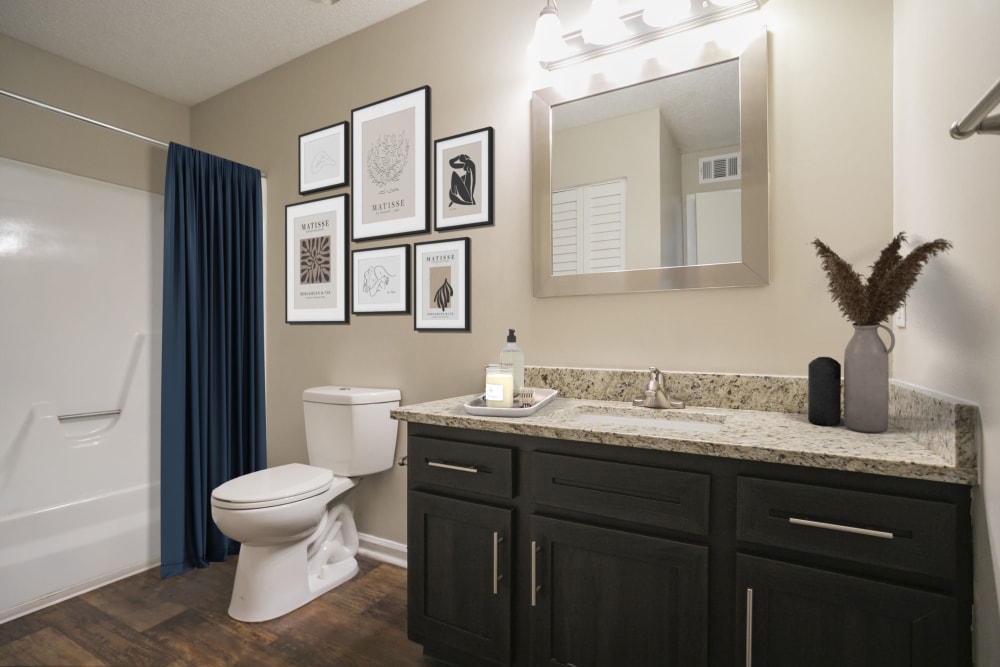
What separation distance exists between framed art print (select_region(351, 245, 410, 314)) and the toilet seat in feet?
2.61

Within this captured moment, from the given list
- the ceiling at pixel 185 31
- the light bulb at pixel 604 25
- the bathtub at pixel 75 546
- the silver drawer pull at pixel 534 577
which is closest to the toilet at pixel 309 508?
the bathtub at pixel 75 546

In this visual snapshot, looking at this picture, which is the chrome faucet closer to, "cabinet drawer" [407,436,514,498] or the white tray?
the white tray

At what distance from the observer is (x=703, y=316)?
170 cm

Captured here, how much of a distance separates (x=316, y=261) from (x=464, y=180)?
991mm

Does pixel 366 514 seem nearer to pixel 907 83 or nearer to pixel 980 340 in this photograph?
pixel 980 340

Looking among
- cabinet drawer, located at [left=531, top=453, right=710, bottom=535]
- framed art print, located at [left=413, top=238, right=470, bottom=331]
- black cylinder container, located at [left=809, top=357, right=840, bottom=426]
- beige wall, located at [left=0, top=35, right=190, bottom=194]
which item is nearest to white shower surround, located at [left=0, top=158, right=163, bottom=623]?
beige wall, located at [left=0, top=35, right=190, bottom=194]

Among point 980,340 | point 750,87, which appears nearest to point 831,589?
point 980,340

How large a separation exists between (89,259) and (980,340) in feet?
11.3

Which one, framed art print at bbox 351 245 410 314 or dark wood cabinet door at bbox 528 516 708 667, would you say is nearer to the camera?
dark wood cabinet door at bbox 528 516 708 667

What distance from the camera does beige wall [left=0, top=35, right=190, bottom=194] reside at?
2504 mm

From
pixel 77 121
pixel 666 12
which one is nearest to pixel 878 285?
pixel 666 12

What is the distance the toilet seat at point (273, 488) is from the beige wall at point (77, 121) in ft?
6.17

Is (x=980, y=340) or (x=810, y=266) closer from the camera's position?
(x=980, y=340)

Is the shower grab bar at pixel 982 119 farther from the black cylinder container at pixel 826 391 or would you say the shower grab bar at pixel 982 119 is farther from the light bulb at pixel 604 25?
the light bulb at pixel 604 25
